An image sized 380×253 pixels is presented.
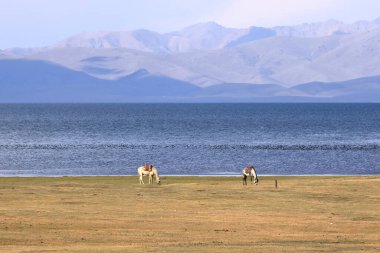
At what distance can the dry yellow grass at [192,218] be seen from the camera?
28.4 meters

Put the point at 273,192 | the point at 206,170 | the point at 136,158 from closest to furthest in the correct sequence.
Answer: the point at 273,192, the point at 206,170, the point at 136,158

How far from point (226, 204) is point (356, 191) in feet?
26.9

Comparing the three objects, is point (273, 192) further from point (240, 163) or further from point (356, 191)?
point (240, 163)

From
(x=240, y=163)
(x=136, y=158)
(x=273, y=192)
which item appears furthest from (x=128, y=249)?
(x=136, y=158)

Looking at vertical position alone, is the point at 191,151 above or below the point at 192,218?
above

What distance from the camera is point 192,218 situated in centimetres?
3538

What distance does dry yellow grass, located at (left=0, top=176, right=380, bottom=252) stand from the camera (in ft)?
93.1

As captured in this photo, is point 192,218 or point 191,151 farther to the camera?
point 191,151

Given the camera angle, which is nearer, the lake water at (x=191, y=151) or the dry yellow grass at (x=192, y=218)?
the dry yellow grass at (x=192, y=218)

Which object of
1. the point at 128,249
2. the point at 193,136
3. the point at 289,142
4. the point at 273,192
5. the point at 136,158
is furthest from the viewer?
the point at 193,136

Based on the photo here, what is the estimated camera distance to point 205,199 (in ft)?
138

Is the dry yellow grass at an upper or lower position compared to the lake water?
lower

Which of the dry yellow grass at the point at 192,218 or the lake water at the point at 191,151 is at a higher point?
the lake water at the point at 191,151

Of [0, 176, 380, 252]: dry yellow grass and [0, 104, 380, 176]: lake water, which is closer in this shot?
[0, 176, 380, 252]: dry yellow grass
